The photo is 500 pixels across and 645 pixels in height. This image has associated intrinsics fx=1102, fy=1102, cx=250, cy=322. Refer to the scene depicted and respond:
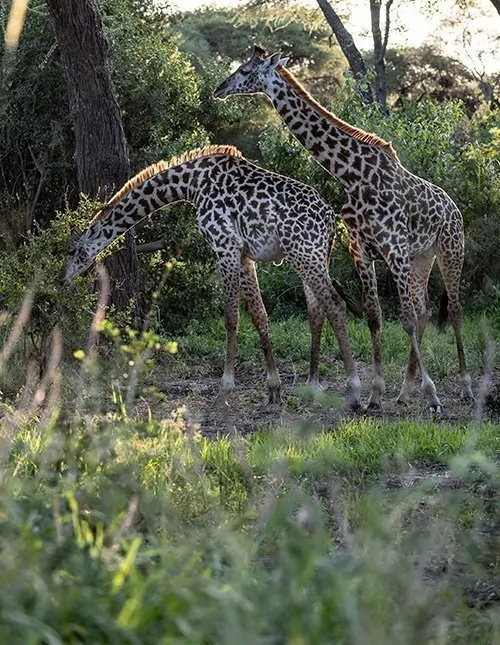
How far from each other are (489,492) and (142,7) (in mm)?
12821

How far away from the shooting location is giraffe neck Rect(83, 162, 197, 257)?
28.8 feet

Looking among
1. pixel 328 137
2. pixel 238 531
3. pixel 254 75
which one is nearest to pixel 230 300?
pixel 328 137

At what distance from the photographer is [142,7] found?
16750mm

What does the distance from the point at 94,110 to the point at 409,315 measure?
387 centimetres

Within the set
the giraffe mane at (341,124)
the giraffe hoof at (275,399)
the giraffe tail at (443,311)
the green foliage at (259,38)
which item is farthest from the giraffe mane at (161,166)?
the green foliage at (259,38)

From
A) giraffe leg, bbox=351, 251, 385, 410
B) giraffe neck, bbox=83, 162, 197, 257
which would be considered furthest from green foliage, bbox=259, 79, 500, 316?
giraffe neck, bbox=83, 162, 197, 257

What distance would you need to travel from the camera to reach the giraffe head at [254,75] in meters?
8.95

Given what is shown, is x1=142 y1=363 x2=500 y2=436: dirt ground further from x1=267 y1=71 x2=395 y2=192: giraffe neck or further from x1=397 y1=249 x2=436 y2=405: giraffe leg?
x1=267 y1=71 x2=395 y2=192: giraffe neck

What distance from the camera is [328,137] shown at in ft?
28.8

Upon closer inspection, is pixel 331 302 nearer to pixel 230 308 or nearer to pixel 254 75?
pixel 230 308

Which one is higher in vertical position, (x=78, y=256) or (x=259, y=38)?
(x=259, y=38)

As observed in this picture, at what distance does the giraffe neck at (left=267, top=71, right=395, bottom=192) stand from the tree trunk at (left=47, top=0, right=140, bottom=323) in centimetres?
226

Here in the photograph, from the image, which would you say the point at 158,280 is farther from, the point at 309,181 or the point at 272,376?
the point at 272,376

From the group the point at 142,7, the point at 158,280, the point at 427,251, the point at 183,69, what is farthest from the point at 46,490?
the point at 142,7
